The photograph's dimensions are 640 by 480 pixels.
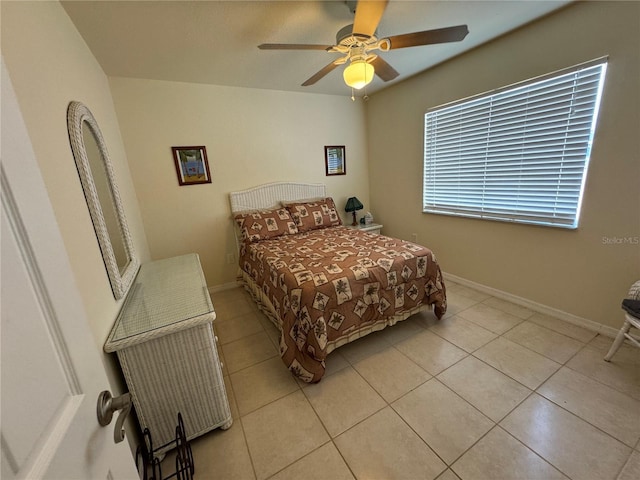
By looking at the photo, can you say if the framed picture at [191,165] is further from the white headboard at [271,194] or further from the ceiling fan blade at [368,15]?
the ceiling fan blade at [368,15]

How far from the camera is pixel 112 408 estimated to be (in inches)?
24.4

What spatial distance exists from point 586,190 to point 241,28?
9.18 feet

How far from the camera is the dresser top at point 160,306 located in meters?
1.22

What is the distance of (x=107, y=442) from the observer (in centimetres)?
61

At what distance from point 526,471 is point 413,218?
2685 millimetres

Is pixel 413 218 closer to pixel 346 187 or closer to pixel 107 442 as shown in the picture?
pixel 346 187

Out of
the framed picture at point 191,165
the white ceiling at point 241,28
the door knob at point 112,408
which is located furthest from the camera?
the framed picture at point 191,165

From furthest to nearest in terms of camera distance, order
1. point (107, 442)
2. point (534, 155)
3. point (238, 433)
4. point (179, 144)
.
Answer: point (179, 144)
point (534, 155)
point (238, 433)
point (107, 442)

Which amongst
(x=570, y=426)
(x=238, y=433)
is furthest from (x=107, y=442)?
(x=570, y=426)

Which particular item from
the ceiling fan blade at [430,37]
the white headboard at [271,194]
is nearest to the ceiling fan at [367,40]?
the ceiling fan blade at [430,37]

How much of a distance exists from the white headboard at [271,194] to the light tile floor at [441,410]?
1662 millimetres

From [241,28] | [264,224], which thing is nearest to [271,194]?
[264,224]

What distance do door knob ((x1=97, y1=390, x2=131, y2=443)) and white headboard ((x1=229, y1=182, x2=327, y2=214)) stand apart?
107 inches

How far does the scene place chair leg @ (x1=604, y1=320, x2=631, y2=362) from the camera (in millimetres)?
1669
